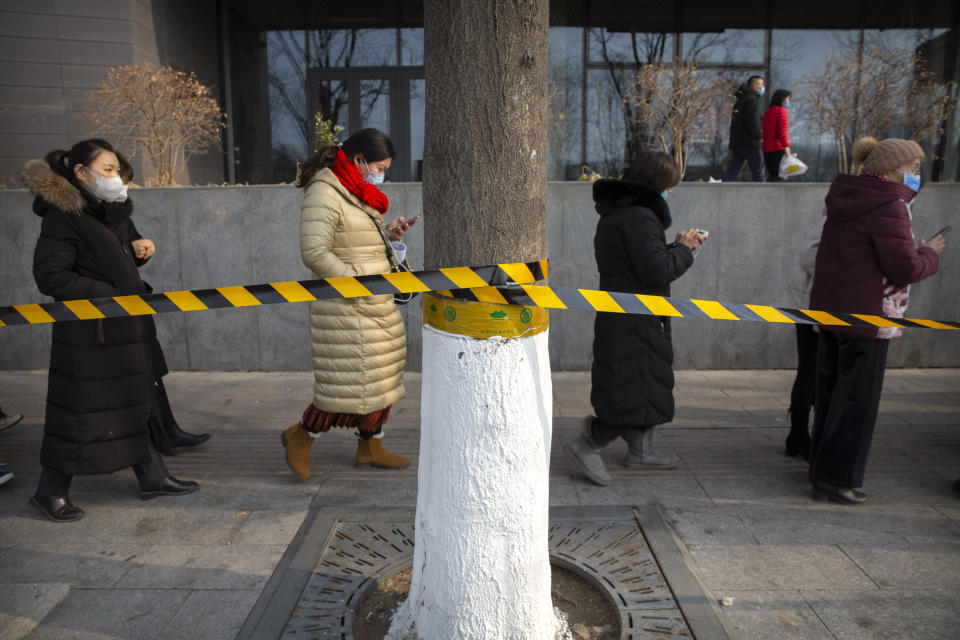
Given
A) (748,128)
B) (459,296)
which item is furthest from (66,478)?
(748,128)

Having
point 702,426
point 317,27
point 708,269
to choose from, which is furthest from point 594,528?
point 317,27

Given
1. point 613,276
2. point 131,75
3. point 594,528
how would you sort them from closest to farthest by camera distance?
point 594,528 → point 613,276 → point 131,75

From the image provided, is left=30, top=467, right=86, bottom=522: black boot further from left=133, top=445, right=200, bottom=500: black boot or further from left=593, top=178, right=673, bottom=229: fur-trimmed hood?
left=593, top=178, right=673, bottom=229: fur-trimmed hood

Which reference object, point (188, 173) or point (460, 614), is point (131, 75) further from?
point (460, 614)

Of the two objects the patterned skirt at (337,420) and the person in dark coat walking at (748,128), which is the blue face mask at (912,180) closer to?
the patterned skirt at (337,420)

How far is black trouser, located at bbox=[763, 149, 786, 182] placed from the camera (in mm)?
9641

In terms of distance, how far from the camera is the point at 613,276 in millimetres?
4051

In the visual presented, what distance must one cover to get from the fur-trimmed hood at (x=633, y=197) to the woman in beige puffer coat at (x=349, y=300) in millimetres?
1259

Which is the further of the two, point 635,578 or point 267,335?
point 267,335

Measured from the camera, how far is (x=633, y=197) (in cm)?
395

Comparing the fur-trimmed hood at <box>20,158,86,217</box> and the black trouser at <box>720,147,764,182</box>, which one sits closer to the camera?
the fur-trimmed hood at <box>20,158,86,217</box>

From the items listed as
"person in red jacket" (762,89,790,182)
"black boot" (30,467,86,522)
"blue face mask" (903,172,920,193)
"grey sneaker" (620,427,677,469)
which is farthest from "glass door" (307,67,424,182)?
"blue face mask" (903,172,920,193)

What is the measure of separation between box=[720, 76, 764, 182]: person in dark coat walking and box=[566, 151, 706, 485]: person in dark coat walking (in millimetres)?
6282

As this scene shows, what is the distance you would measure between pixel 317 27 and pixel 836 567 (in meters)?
12.6
